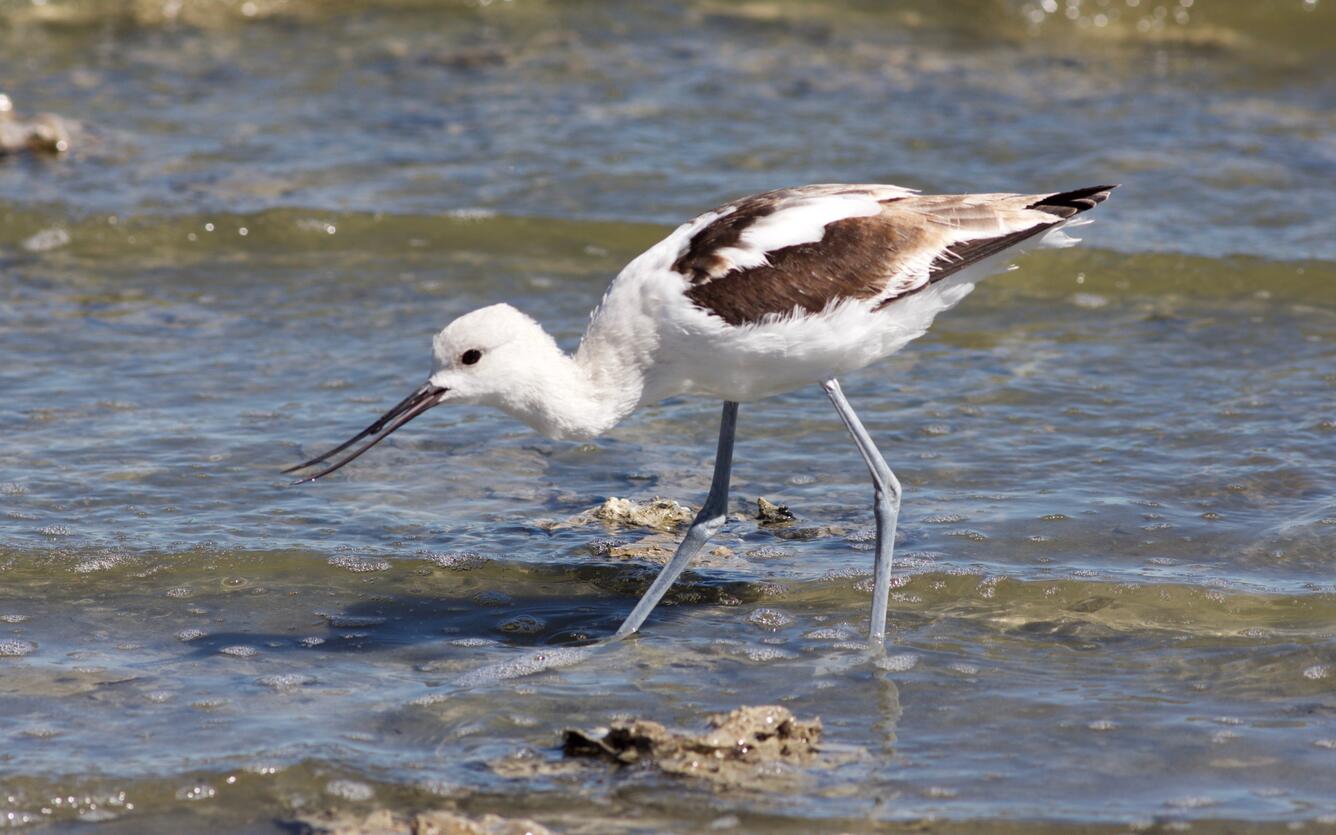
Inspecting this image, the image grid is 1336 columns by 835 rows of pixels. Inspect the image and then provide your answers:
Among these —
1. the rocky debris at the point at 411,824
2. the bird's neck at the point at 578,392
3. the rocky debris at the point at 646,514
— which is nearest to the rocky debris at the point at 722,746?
the rocky debris at the point at 411,824

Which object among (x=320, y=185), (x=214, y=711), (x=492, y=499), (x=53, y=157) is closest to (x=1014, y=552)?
(x=492, y=499)

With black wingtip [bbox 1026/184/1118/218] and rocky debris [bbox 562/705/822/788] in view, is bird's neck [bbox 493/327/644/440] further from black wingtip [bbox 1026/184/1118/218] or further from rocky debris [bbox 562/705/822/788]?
black wingtip [bbox 1026/184/1118/218]

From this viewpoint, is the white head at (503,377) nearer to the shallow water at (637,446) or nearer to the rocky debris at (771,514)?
the shallow water at (637,446)

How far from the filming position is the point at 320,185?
40.7ft

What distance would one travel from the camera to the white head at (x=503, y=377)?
597 cm

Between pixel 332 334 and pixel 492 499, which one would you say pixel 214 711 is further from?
pixel 332 334

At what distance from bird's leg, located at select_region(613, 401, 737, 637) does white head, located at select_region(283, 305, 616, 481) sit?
0.68 meters

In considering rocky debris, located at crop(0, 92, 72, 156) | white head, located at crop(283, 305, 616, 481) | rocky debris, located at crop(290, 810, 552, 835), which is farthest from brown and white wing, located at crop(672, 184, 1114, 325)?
rocky debris, located at crop(0, 92, 72, 156)

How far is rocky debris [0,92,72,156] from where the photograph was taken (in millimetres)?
12891

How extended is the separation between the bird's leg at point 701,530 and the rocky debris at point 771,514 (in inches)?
37.5

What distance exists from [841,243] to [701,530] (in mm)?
1232

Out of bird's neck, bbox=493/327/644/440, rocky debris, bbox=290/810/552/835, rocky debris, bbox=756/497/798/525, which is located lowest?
rocky debris, bbox=290/810/552/835

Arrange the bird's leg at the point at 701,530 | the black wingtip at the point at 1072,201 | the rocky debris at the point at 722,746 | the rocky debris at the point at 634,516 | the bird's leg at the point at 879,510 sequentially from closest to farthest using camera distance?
the rocky debris at the point at 722,746 < the bird's leg at the point at 879,510 < the bird's leg at the point at 701,530 < the black wingtip at the point at 1072,201 < the rocky debris at the point at 634,516

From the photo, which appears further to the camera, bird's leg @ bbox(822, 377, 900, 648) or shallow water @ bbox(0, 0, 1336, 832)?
bird's leg @ bbox(822, 377, 900, 648)
